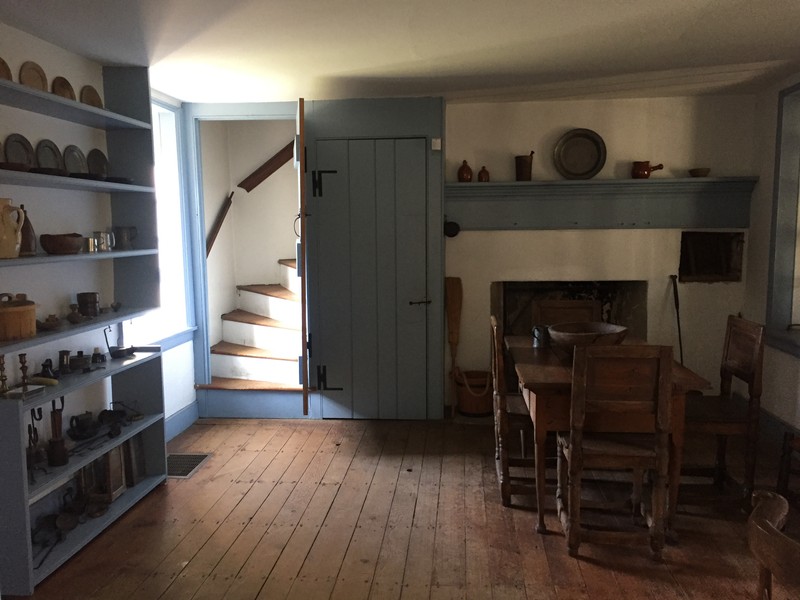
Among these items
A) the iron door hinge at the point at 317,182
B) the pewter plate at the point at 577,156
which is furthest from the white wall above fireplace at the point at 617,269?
the iron door hinge at the point at 317,182

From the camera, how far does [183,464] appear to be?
3.78 metres

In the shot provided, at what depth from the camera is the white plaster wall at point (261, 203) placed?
5465 millimetres

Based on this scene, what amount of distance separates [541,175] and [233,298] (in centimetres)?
285

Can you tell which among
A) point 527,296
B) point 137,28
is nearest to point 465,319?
point 527,296

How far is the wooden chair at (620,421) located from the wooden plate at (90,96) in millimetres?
2693

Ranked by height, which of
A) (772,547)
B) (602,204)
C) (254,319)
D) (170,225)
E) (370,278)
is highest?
(602,204)

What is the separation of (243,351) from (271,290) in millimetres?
716

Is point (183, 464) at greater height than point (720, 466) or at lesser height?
lesser

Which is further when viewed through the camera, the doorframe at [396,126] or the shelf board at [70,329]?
the doorframe at [396,126]

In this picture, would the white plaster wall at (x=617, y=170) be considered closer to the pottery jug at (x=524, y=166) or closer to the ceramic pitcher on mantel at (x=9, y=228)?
the pottery jug at (x=524, y=166)

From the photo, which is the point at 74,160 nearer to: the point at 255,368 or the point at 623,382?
the point at 255,368

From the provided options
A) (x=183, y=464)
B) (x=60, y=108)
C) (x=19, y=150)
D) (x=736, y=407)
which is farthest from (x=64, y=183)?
(x=736, y=407)

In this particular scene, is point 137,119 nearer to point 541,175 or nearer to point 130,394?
point 130,394

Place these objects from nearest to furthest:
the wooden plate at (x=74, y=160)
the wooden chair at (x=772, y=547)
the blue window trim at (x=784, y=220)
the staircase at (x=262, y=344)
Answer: the wooden chair at (x=772, y=547) < the wooden plate at (x=74, y=160) < the blue window trim at (x=784, y=220) < the staircase at (x=262, y=344)
